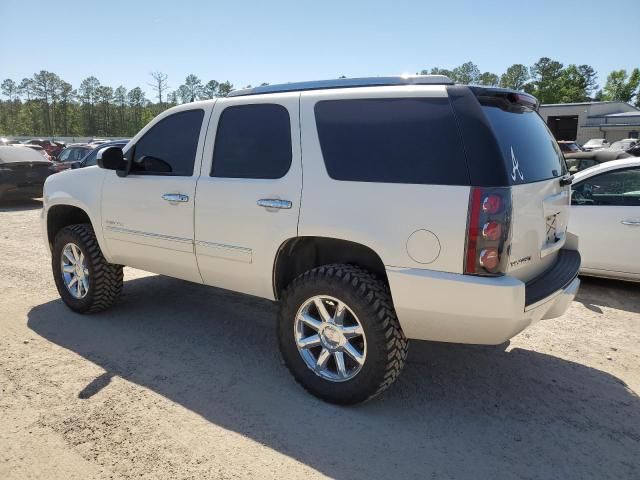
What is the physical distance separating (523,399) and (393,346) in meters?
1.07

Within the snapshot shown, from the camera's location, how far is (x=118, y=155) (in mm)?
4246

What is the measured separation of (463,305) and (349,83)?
167 cm

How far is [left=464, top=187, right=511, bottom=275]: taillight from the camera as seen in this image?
2.67m

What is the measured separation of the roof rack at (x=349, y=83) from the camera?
3080mm

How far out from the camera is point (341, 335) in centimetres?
319

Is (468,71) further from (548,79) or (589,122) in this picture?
(589,122)

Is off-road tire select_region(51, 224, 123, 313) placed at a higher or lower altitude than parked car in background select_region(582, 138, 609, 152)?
lower

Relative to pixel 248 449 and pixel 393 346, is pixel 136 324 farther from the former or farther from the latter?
pixel 393 346

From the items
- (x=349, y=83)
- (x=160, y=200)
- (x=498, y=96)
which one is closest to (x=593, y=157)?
(x=498, y=96)

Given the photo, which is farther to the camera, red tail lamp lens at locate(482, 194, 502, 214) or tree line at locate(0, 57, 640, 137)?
tree line at locate(0, 57, 640, 137)

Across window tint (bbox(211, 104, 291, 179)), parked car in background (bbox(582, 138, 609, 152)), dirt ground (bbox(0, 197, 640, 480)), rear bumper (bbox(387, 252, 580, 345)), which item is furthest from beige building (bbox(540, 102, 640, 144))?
rear bumper (bbox(387, 252, 580, 345))

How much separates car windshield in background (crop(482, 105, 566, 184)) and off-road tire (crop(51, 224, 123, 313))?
364cm

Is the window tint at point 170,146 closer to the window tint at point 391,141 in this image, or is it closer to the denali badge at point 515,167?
the window tint at point 391,141

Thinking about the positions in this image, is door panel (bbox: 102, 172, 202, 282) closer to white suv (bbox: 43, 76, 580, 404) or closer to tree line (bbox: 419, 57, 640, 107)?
white suv (bbox: 43, 76, 580, 404)
